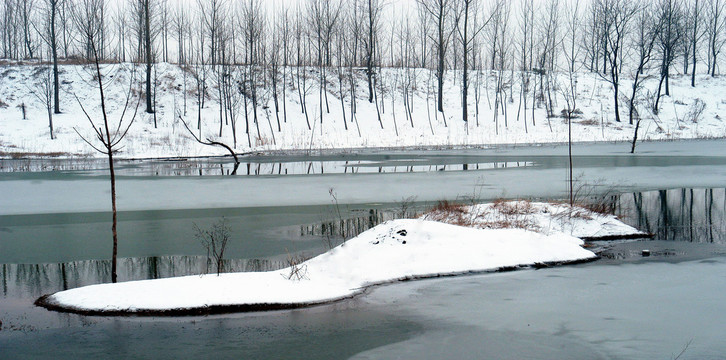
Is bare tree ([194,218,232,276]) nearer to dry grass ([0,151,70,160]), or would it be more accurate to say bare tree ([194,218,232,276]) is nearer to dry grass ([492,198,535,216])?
dry grass ([492,198,535,216])

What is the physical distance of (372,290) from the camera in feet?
29.1

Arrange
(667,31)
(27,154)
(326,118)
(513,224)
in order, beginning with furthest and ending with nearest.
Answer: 1. (667,31)
2. (326,118)
3. (27,154)
4. (513,224)

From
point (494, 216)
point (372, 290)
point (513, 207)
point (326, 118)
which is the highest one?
point (326, 118)

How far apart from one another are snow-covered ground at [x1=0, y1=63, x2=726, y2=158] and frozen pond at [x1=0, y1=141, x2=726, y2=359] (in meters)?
18.2

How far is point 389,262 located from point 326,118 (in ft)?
119

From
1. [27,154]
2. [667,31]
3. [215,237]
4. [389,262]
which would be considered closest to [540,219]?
[389,262]

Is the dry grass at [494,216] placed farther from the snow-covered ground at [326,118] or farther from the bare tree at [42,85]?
the bare tree at [42,85]

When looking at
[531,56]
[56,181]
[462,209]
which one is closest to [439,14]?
[531,56]

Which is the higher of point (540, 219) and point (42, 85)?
point (42, 85)

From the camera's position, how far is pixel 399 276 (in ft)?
31.1

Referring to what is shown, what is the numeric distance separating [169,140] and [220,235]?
88.2 feet

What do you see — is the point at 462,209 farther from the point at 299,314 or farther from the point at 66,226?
the point at 66,226

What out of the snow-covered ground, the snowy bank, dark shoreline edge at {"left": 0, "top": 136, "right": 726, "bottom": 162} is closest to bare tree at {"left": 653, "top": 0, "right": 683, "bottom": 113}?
the snow-covered ground

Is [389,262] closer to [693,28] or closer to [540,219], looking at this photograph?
[540,219]
